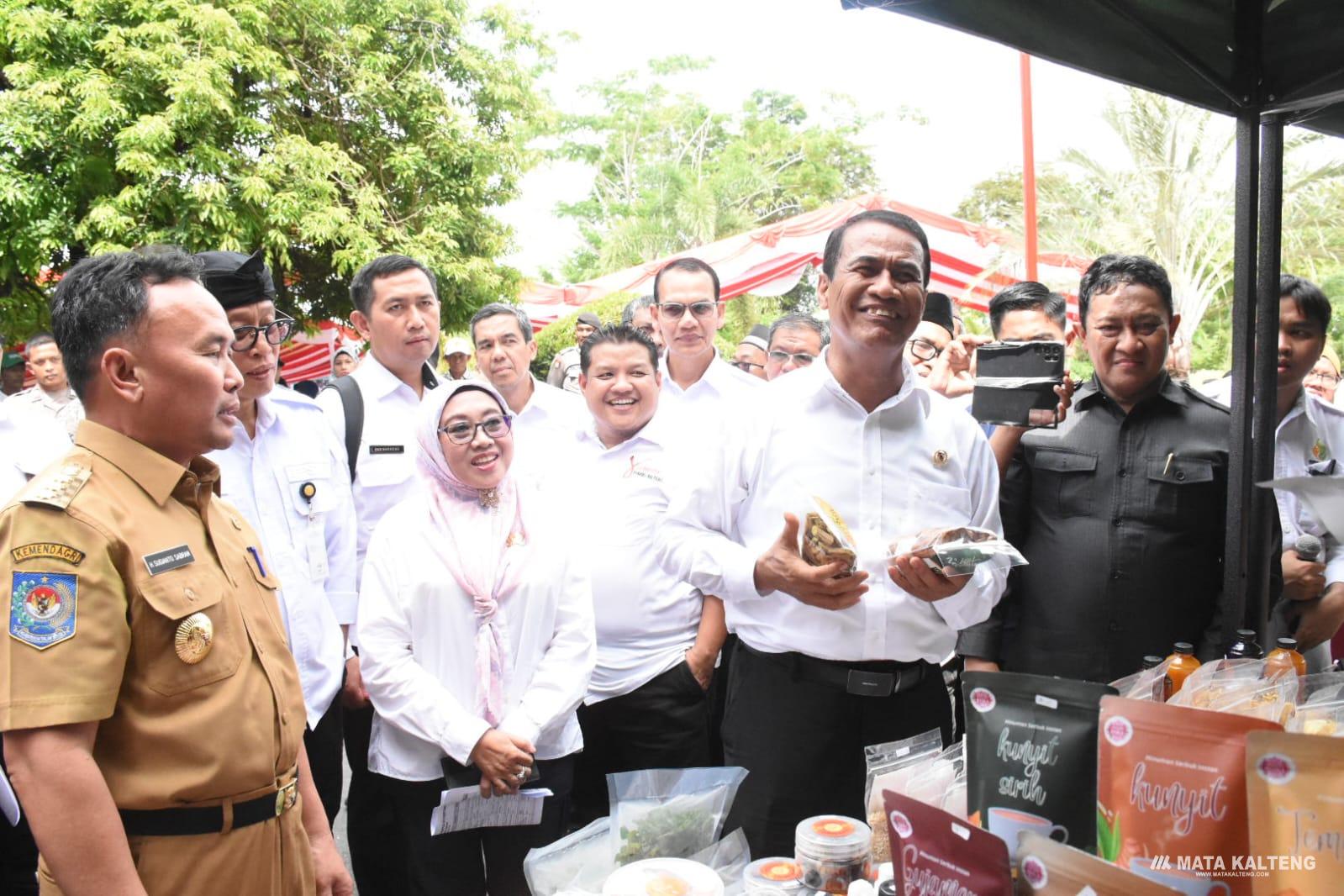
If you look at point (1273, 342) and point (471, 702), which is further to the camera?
point (471, 702)

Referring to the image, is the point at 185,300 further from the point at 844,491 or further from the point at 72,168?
the point at 72,168

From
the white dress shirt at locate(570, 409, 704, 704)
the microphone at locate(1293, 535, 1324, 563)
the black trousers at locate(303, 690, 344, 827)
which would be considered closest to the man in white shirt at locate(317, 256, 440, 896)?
the black trousers at locate(303, 690, 344, 827)

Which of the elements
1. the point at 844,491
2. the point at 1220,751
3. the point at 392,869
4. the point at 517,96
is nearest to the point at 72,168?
the point at 517,96

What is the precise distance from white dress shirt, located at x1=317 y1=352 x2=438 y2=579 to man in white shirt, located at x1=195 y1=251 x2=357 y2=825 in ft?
0.76

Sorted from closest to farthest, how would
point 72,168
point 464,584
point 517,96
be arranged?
1. point 464,584
2. point 72,168
3. point 517,96

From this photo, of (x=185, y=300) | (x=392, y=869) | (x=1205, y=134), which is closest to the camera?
(x=185, y=300)

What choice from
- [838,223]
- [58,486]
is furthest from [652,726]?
[838,223]

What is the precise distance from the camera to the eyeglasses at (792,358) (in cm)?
504

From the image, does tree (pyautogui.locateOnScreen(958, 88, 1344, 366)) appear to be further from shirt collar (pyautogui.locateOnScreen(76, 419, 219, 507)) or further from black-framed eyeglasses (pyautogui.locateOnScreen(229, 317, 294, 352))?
shirt collar (pyautogui.locateOnScreen(76, 419, 219, 507))

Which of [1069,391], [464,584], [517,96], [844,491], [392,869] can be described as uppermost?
[517,96]

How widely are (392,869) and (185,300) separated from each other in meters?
2.18

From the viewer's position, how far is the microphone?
288cm

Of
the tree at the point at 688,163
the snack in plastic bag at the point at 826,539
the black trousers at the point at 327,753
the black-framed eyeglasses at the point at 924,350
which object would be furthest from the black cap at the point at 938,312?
the tree at the point at 688,163

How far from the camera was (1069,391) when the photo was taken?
112 inches
